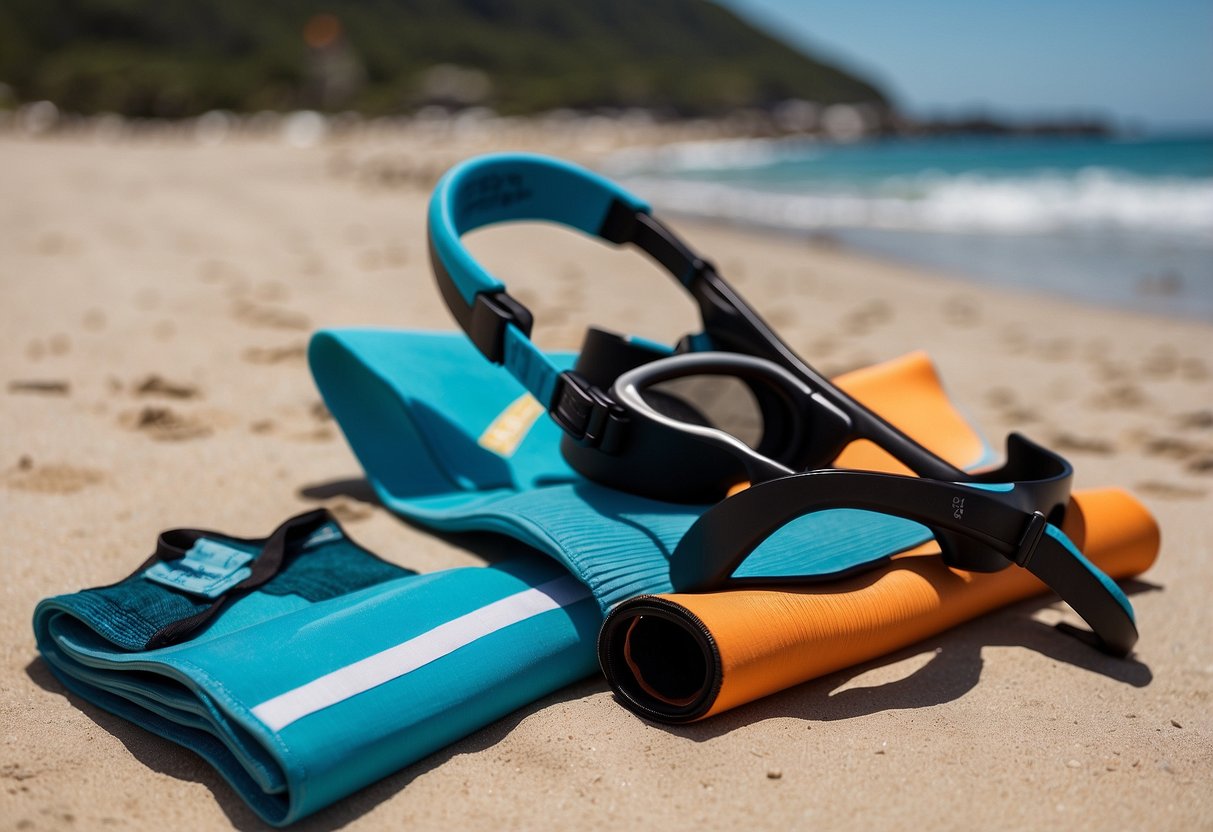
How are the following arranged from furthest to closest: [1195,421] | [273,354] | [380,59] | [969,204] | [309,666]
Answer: [380,59] < [969,204] < [273,354] < [1195,421] < [309,666]

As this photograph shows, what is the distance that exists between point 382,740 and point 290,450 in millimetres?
1534

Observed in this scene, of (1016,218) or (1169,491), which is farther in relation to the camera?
(1016,218)

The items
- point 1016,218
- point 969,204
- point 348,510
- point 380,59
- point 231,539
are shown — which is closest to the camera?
point 231,539

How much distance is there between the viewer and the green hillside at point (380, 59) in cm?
4969

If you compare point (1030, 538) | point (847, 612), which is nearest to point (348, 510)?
point (847, 612)

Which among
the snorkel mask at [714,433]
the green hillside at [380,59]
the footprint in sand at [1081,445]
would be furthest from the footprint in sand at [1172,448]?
the green hillside at [380,59]

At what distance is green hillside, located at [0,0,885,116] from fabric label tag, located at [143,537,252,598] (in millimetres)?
43057

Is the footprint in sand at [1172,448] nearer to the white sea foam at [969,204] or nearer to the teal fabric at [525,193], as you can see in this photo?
the teal fabric at [525,193]

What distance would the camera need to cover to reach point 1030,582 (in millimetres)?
2027

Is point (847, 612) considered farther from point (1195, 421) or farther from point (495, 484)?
point (1195, 421)

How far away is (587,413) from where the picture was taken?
1.87m

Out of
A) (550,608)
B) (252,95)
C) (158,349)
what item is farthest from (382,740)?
(252,95)

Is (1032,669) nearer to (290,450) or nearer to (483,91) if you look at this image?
(290,450)

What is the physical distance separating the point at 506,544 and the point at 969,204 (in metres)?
13.9
